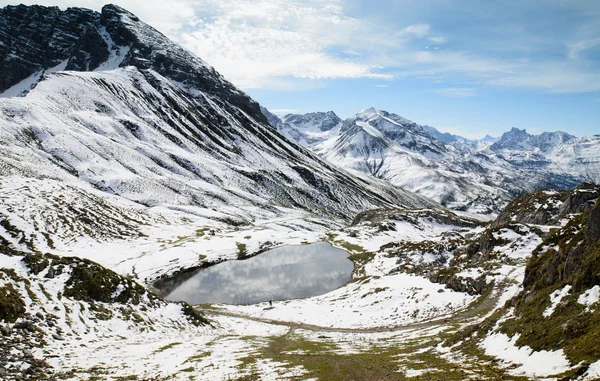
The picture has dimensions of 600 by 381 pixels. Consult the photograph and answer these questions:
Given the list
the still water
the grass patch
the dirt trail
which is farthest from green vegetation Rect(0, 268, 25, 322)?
the grass patch

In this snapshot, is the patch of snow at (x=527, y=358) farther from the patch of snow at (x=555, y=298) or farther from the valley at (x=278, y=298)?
the patch of snow at (x=555, y=298)

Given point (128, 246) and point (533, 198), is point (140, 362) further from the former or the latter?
point (533, 198)

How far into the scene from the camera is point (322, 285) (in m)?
82.8

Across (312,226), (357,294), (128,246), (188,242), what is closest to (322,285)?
(357,294)

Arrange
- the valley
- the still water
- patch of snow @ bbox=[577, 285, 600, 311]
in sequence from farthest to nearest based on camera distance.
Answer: the still water < the valley < patch of snow @ bbox=[577, 285, 600, 311]

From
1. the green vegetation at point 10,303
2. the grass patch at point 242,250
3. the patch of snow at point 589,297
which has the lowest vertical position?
the grass patch at point 242,250

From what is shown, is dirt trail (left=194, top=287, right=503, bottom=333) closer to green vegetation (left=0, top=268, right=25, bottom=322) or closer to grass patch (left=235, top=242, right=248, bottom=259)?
green vegetation (left=0, top=268, right=25, bottom=322)

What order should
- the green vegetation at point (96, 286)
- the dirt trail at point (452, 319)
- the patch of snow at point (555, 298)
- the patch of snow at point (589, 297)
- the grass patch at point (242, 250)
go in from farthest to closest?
1. the grass patch at point (242, 250)
2. the dirt trail at point (452, 319)
3. the green vegetation at point (96, 286)
4. the patch of snow at point (555, 298)
5. the patch of snow at point (589, 297)

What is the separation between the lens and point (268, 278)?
290 feet

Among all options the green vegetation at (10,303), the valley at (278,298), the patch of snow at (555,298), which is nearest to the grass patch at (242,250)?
Result: the valley at (278,298)

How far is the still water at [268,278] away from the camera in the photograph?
7581 cm

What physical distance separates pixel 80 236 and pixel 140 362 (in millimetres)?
82650

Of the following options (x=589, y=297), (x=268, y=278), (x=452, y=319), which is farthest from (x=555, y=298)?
(x=268, y=278)

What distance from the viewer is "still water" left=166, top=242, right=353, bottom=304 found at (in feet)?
249
